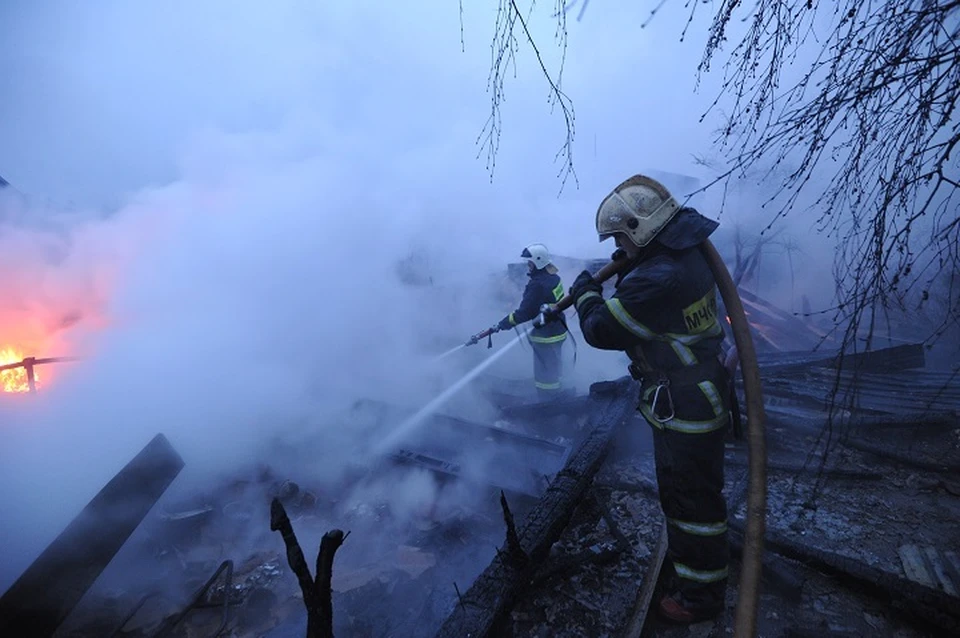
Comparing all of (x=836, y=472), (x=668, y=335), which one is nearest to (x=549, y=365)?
(x=836, y=472)

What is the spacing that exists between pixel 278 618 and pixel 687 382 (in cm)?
327

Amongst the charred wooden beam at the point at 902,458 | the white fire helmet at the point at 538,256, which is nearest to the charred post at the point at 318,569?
the charred wooden beam at the point at 902,458

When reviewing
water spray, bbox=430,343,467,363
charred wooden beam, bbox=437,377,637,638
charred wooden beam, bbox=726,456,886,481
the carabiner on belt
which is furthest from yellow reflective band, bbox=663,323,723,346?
water spray, bbox=430,343,467,363

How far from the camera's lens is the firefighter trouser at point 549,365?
6.38 metres

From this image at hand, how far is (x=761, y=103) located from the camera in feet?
6.47

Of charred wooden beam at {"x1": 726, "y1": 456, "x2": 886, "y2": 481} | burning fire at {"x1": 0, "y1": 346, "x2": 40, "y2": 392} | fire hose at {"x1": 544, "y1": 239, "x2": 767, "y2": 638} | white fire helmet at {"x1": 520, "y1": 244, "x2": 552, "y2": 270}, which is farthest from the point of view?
white fire helmet at {"x1": 520, "y1": 244, "x2": 552, "y2": 270}

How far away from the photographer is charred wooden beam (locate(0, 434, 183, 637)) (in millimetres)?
2451

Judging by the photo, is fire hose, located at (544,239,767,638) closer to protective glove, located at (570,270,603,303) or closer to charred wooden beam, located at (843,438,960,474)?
protective glove, located at (570,270,603,303)

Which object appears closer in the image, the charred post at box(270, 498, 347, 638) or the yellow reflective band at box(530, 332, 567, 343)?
the charred post at box(270, 498, 347, 638)

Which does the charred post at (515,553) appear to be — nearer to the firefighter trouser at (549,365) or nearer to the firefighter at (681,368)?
the firefighter at (681,368)

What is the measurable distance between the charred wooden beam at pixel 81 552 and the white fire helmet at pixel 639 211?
400cm

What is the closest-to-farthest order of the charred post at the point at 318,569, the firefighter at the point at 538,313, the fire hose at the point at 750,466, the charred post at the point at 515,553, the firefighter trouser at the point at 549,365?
the charred post at the point at 318,569
the fire hose at the point at 750,466
the charred post at the point at 515,553
the firefighter at the point at 538,313
the firefighter trouser at the point at 549,365

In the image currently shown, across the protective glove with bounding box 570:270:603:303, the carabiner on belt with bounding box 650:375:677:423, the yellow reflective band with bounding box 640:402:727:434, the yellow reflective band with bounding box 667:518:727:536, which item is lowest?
the yellow reflective band with bounding box 667:518:727:536

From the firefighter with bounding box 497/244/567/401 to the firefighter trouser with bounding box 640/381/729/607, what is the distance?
283 cm
